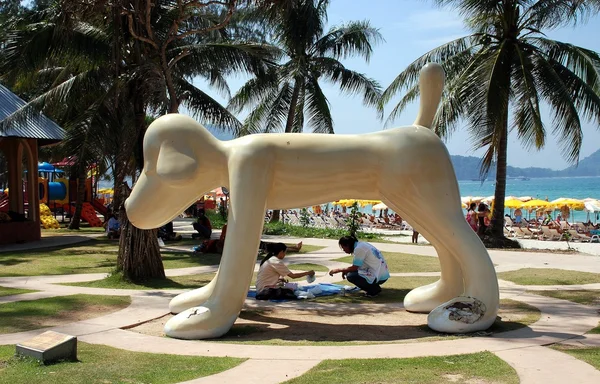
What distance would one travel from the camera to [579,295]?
33.2 ft

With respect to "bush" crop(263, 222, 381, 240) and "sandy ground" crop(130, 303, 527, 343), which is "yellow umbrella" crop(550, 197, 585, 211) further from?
Answer: "sandy ground" crop(130, 303, 527, 343)

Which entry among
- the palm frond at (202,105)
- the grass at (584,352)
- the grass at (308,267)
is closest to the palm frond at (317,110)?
the palm frond at (202,105)

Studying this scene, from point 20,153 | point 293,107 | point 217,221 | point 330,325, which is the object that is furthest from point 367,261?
point 217,221

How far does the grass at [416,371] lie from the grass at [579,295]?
167 inches

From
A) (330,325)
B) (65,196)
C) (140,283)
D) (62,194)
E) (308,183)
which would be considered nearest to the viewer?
(308,183)

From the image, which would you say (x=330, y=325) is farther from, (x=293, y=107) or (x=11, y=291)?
(x=293, y=107)

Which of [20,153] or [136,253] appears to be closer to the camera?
[136,253]

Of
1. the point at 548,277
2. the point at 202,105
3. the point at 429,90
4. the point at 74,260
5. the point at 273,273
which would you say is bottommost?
the point at 548,277

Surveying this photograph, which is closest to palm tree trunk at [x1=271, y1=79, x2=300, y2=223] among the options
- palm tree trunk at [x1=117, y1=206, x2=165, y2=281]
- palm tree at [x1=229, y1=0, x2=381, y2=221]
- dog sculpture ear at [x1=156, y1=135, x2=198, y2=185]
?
palm tree at [x1=229, y1=0, x2=381, y2=221]

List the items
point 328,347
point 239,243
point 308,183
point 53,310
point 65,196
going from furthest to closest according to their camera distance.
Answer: point 65,196
point 53,310
point 308,183
point 239,243
point 328,347

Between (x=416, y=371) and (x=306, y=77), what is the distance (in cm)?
2044

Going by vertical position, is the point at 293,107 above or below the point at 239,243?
above

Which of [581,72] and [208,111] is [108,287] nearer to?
[208,111]

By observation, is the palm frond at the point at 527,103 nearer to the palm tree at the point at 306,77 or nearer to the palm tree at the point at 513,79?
the palm tree at the point at 513,79
